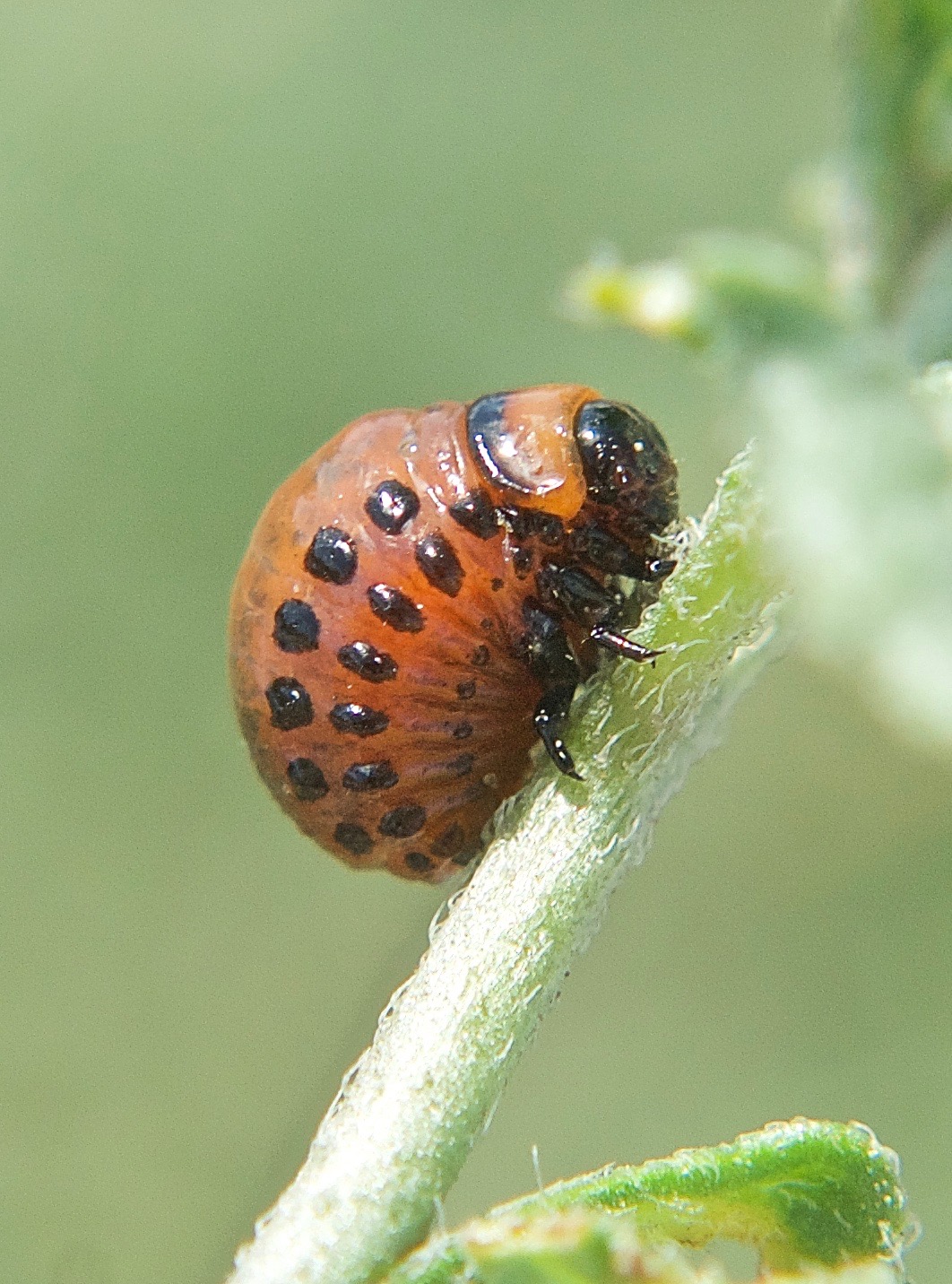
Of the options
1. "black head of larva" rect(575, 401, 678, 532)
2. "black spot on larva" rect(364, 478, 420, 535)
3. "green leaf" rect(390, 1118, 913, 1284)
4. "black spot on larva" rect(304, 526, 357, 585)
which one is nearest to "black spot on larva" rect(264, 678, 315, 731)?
"black spot on larva" rect(304, 526, 357, 585)

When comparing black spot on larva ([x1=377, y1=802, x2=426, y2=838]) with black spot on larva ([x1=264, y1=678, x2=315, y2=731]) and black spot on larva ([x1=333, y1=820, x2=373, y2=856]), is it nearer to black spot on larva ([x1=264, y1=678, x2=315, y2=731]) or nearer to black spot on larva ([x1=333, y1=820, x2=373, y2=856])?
black spot on larva ([x1=333, y1=820, x2=373, y2=856])

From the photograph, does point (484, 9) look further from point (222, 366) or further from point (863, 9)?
point (863, 9)

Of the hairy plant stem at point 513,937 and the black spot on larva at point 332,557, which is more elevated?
the black spot on larva at point 332,557

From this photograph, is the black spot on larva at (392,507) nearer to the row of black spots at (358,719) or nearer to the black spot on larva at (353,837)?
the row of black spots at (358,719)

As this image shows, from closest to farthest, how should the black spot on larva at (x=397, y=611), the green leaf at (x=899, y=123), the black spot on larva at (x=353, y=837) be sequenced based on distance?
the green leaf at (x=899, y=123) < the black spot on larva at (x=397, y=611) < the black spot on larva at (x=353, y=837)

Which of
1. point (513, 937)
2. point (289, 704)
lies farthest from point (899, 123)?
point (289, 704)

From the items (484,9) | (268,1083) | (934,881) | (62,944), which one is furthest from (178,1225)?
(484,9)

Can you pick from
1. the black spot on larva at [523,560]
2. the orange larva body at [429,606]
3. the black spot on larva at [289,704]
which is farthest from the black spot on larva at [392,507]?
the black spot on larva at [289,704]
